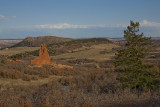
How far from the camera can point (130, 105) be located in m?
4.61

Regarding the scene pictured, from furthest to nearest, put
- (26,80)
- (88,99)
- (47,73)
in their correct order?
(47,73) → (26,80) → (88,99)

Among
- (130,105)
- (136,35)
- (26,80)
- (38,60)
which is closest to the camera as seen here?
(130,105)

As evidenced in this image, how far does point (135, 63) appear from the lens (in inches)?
432

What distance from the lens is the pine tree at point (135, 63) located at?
403 inches

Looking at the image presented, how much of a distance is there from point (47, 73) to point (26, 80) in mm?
2915

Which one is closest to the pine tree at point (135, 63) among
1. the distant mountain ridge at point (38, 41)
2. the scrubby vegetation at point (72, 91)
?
the scrubby vegetation at point (72, 91)

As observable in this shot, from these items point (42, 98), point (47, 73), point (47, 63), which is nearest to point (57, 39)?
point (47, 63)

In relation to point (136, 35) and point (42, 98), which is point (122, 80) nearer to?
point (136, 35)

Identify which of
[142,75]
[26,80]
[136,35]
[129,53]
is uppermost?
[136,35]

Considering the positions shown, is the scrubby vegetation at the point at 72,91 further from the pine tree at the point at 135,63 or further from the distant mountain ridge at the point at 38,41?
the distant mountain ridge at the point at 38,41

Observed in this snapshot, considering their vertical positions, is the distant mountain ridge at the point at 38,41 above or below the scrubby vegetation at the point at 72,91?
above

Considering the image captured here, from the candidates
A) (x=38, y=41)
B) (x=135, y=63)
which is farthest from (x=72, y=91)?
(x=38, y=41)

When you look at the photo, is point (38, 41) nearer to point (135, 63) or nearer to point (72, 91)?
point (135, 63)

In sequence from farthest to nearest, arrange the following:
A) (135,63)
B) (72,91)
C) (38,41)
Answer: (38,41) < (135,63) < (72,91)
